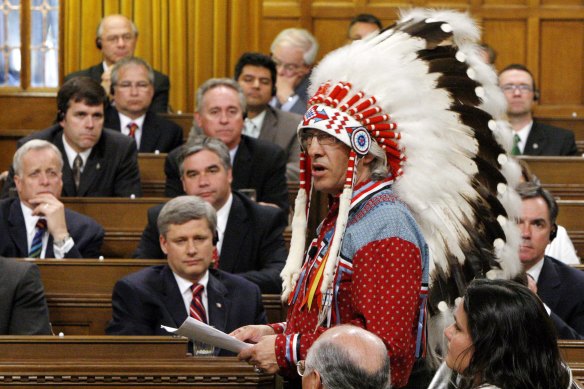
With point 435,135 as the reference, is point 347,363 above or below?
below

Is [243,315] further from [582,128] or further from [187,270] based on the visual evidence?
[582,128]

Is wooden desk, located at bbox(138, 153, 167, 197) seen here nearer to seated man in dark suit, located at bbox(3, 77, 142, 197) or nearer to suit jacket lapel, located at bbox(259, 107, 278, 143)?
seated man in dark suit, located at bbox(3, 77, 142, 197)

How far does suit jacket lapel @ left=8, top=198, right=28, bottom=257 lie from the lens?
17.4 ft

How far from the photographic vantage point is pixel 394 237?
2.74 meters

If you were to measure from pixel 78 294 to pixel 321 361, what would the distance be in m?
2.60

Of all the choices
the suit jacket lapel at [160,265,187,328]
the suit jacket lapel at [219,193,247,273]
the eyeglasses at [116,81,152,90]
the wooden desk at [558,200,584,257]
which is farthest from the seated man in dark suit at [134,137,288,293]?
the eyeglasses at [116,81,152,90]

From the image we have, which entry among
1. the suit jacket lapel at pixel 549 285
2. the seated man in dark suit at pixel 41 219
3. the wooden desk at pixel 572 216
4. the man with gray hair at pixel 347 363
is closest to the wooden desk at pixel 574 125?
the wooden desk at pixel 572 216

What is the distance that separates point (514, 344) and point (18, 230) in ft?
10.9

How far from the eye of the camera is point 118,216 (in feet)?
18.6

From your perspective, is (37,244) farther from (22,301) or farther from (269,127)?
(269,127)

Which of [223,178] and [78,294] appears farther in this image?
[223,178]

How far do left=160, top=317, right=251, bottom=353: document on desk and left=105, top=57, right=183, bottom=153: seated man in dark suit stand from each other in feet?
13.3

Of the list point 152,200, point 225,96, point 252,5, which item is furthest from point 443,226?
point 252,5

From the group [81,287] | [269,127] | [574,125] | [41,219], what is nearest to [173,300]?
[81,287]
